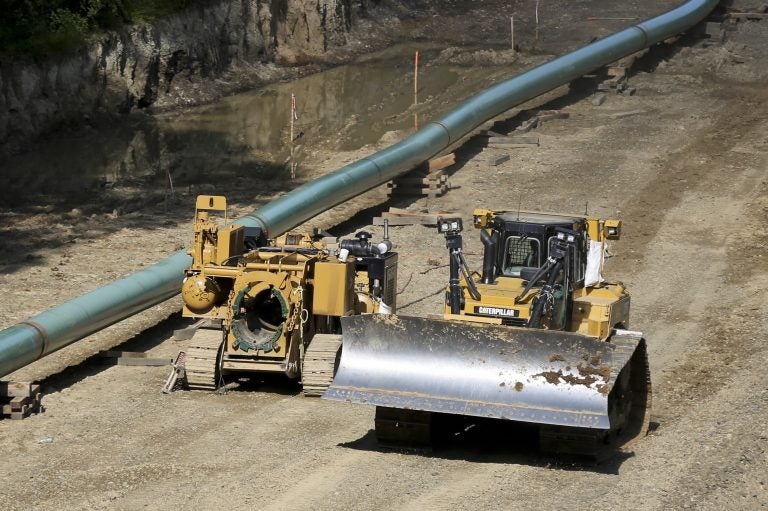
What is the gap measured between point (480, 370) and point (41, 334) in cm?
615

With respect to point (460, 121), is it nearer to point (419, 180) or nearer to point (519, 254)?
point (419, 180)

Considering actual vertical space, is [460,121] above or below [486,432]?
above

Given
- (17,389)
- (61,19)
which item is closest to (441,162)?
(61,19)

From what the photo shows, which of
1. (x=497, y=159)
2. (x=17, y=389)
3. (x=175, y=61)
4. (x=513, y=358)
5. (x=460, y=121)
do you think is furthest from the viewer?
(x=175, y=61)

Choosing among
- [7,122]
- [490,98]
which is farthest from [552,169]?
[7,122]

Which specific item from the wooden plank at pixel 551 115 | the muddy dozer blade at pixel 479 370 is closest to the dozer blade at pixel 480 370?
the muddy dozer blade at pixel 479 370

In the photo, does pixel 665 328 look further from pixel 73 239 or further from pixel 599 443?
pixel 73 239

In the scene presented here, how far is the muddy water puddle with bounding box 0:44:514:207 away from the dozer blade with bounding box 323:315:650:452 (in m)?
14.5

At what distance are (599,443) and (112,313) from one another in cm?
733

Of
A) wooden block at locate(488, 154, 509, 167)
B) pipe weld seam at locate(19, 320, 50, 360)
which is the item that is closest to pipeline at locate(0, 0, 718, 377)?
pipe weld seam at locate(19, 320, 50, 360)

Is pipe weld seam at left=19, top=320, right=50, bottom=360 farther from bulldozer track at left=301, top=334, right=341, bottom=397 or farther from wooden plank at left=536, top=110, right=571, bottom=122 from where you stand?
wooden plank at left=536, top=110, right=571, bottom=122

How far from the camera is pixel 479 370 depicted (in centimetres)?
1330

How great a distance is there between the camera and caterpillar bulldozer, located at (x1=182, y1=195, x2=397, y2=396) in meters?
16.1

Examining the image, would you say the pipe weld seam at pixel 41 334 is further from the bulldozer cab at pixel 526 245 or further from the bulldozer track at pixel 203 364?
the bulldozer cab at pixel 526 245
